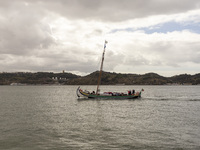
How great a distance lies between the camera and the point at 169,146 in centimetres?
2086

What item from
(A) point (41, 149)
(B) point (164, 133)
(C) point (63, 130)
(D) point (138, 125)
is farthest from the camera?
(D) point (138, 125)

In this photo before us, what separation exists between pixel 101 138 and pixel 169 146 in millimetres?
7704

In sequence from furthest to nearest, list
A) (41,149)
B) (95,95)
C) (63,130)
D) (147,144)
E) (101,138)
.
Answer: (95,95)
(63,130)
(101,138)
(147,144)
(41,149)

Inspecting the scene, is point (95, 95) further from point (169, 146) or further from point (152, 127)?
point (169, 146)

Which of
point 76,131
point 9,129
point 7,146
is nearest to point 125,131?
point 76,131

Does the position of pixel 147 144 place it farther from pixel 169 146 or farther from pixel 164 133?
pixel 164 133

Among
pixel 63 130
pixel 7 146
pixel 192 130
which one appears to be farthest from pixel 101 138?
pixel 192 130

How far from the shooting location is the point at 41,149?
20.2 metres

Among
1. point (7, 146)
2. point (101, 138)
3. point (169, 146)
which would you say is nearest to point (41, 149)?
point (7, 146)

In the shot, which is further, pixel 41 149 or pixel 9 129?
pixel 9 129

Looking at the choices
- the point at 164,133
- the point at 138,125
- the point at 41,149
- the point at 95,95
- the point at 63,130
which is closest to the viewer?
the point at 41,149

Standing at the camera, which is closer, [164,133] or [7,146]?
[7,146]

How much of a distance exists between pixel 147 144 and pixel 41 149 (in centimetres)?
1106

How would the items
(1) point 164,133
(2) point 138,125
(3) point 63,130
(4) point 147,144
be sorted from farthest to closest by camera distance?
(2) point 138,125 < (3) point 63,130 < (1) point 164,133 < (4) point 147,144
